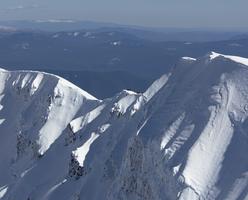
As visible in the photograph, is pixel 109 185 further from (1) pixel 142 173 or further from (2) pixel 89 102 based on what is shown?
(2) pixel 89 102

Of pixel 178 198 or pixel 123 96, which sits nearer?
pixel 178 198

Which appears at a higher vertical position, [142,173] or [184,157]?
[184,157]

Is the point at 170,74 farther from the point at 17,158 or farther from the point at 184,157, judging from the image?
the point at 17,158

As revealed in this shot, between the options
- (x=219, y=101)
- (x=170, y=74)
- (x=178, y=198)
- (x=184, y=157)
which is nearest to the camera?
(x=178, y=198)

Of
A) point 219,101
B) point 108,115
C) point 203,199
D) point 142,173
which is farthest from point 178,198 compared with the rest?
point 108,115

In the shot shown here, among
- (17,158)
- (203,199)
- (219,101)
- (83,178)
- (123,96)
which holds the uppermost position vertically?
(219,101)

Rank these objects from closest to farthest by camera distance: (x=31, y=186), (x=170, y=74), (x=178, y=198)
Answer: (x=178, y=198) < (x=170, y=74) < (x=31, y=186)
